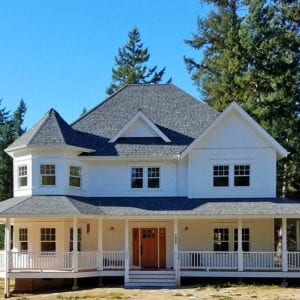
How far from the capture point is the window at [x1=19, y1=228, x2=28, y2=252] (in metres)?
29.0

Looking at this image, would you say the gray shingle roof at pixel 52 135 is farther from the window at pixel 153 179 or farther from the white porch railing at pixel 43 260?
the white porch railing at pixel 43 260

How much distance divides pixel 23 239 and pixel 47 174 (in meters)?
3.39

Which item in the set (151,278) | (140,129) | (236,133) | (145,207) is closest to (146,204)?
(145,207)

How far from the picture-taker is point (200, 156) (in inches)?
1169

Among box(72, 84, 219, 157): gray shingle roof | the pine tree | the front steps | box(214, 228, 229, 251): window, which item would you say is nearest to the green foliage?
the pine tree

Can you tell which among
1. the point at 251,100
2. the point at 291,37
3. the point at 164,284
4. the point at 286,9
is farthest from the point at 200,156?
the point at 286,9

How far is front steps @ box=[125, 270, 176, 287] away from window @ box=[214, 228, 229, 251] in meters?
3.28

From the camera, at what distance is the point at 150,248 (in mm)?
29812

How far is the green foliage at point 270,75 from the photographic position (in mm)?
40812

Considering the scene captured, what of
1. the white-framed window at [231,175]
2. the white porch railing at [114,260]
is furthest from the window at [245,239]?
the white porch railing at [114,260]

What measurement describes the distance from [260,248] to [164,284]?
5.52 metres

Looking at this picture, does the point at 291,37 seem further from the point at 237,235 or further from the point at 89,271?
the point at 89,271

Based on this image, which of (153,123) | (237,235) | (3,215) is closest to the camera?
(3,215)

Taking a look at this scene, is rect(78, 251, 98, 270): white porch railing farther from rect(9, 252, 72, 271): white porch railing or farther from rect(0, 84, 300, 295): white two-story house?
rect(9, 252, 72, 271): white porch railing
